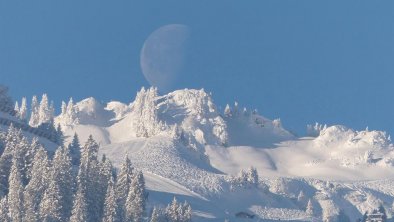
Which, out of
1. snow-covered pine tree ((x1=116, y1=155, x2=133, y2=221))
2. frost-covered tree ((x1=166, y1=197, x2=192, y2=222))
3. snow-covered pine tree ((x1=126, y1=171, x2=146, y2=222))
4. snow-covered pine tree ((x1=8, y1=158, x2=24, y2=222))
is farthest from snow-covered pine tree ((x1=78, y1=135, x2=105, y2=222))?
frost-covered tree ((x1=166, y1=197, x2=192, y2=222))

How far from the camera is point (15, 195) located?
154375mm

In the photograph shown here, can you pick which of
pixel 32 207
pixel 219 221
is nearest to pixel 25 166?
pixel 32 207

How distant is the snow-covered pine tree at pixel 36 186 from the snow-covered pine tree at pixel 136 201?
9.94 metres

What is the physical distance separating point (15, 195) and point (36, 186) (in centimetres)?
446

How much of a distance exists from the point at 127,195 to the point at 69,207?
10357 mm

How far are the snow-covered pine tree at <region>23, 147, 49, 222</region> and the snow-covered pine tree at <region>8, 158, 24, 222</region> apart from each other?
64 centimetres

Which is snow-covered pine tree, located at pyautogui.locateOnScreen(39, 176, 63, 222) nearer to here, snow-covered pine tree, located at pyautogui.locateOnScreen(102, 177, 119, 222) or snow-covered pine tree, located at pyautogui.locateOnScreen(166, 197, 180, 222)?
snow-covered pine tree, located at pyautogui.locateOnScreen(102, 177, 119, 222)

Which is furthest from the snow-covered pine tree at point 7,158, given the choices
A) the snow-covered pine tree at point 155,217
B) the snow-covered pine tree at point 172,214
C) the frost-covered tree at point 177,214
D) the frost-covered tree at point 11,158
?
the frost-covered tree at point 177,214

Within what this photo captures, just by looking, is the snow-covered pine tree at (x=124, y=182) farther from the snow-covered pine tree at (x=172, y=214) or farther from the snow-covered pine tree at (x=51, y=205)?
the snow-covered pine tree at (x=51, y=205)

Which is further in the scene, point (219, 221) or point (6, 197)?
point (219, 221)

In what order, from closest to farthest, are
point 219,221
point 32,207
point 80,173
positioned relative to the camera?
point 32,207 → point 80,173 → point 219,221

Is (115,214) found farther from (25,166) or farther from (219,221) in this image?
(219,221)

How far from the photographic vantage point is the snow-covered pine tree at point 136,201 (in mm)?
160375

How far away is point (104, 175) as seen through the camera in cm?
16775
